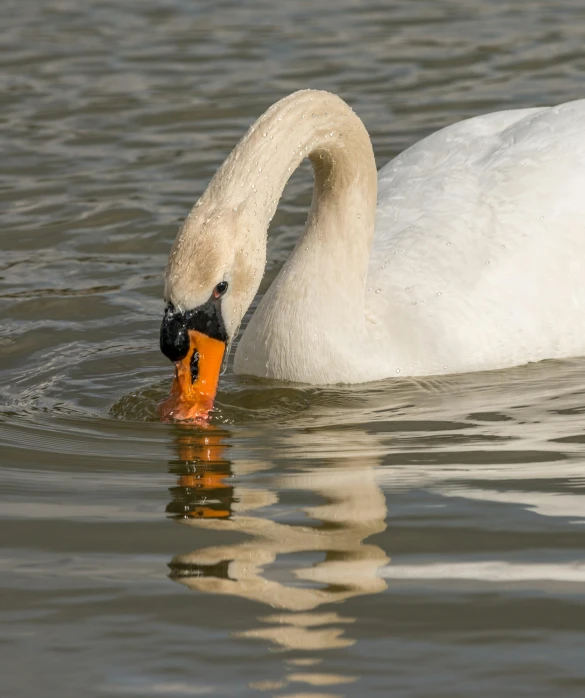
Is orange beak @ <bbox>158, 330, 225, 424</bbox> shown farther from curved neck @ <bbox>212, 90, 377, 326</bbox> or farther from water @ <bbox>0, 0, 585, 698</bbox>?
curved neck @ <bbox>212, 90, 377, 326</bbox>

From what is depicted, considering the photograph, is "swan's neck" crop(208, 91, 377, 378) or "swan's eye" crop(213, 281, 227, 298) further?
"swan's neck" crop(208, 91, 377, 378)

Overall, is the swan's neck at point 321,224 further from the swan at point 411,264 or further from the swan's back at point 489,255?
the swan's back at point 489,255

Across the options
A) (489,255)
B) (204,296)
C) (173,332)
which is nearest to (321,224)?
(489,255)

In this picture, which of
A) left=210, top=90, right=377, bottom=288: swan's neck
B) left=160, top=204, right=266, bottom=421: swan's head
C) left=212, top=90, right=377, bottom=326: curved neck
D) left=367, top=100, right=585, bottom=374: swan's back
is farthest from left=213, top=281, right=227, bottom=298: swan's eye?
left=367, top=100, right=585, bottom=374: swan's back

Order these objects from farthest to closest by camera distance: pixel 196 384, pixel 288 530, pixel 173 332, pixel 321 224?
pixel 321 224
pixel 196 384
pixel 173 332
pixel 288 530

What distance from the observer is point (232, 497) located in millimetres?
5816

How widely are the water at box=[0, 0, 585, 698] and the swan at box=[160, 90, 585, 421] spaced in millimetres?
183

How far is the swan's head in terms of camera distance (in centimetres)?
634

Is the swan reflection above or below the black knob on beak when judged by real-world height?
below

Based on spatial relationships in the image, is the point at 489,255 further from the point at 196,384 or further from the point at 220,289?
the point at 196,384

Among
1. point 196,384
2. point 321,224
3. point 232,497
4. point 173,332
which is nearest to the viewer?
point 232,497

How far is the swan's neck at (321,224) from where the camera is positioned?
7.08 meters

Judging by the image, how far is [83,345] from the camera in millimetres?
8352

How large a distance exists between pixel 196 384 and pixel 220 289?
1.41ft
